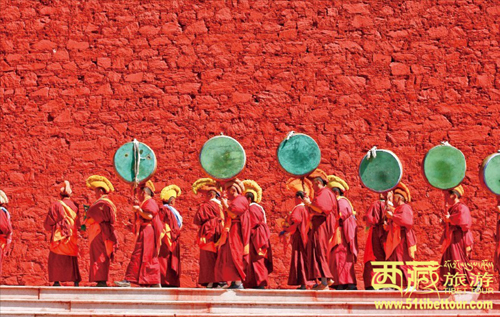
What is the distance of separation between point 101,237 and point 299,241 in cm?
211

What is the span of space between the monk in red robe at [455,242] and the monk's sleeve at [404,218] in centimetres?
46

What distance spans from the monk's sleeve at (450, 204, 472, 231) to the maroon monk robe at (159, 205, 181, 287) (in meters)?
→ 2.97

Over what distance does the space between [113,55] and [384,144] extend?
3.76 meters

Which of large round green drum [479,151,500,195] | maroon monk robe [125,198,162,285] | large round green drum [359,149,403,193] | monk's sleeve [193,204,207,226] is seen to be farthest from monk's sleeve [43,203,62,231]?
large round green drum [479,151,500,195]

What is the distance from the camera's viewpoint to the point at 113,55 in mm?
16484

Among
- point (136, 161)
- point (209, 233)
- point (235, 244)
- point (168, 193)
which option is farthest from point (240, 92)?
point (235, 244)

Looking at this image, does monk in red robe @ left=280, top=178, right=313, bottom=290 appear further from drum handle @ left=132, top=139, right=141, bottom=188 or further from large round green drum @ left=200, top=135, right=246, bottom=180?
drum handle @ left=132, top=139, right=141, bottom=188

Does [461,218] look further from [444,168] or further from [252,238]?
[252,238]

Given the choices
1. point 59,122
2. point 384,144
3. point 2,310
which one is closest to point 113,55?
point 59,122

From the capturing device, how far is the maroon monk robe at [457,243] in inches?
519

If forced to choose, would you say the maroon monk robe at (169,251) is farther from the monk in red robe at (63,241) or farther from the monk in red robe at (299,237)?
the monk in red robe at (299,237)

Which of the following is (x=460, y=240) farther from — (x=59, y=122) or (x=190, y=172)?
(x=59, y=122)

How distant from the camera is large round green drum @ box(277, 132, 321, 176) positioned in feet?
43.5

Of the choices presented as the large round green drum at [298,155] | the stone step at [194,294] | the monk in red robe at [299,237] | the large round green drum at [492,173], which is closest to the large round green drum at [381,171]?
the large round green drum at [298,155]
